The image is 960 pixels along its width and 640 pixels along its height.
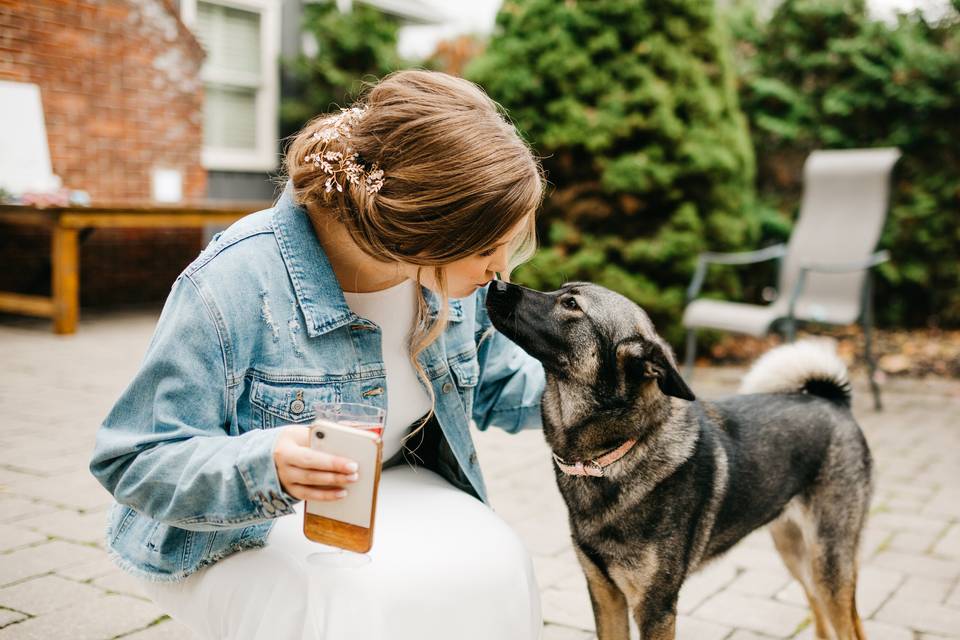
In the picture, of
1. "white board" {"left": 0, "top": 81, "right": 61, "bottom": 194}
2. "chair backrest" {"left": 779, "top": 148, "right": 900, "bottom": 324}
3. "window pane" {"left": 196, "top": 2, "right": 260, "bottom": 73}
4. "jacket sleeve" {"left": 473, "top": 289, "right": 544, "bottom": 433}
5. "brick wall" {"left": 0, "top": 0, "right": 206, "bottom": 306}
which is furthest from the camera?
"window pane" {"left": 196, "top": 2, "right": 260, "bottom": 73}

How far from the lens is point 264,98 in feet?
35.4

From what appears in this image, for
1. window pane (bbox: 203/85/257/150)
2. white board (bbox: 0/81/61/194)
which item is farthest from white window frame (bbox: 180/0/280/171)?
white board (bbox: 0/81/61/194)

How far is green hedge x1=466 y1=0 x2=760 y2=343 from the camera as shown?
704 centimetres

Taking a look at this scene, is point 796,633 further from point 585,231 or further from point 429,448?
point 585,231

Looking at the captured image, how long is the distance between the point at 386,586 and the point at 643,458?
0.85 meters

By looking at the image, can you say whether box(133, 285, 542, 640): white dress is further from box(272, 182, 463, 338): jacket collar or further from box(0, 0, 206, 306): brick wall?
box(0, 0, 206, 306): brick wall

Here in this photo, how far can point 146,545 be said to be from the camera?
72.2 inches

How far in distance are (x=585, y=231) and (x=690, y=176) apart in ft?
3.12

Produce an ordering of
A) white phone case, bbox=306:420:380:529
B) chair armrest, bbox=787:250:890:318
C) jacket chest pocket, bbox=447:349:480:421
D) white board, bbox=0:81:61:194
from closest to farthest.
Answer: white phone case, bbox=306:420:380:529 → jacket chest pocket, bbox=447:349:480:421 → chair armrest, bbox=787:250:890:318 → white board, bbox=0:81:61:194

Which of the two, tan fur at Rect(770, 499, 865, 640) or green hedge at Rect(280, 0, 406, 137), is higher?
green hedge at Rect(280, 0, 406, 137)

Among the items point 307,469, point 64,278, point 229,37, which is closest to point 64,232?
point 64,278

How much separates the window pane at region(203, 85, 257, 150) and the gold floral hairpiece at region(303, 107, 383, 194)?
865 centimetres

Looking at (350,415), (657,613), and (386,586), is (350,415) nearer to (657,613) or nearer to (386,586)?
(386,586)

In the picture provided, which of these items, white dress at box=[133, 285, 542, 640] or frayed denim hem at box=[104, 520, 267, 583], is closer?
white dress at box=[133, 285, 542, 640]
